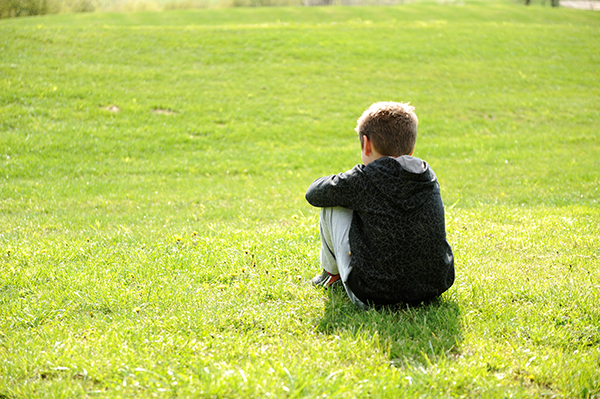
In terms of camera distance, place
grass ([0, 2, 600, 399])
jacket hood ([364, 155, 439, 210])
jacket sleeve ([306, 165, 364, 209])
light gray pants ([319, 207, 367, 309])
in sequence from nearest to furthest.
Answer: grass ([0, 2, 600, 399]), jacket hood ([364, 155, 439, 210]), jacket sleeve ([306, 165, 364, 209]), light gray pants ([319, 207, 367, 309])

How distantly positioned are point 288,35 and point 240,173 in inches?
592

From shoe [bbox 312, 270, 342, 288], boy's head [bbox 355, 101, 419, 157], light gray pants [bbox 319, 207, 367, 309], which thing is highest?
boy's head [bbox 355, 101, 419, 157]

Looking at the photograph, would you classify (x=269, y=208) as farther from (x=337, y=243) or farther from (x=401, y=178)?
(x=401, y=178)

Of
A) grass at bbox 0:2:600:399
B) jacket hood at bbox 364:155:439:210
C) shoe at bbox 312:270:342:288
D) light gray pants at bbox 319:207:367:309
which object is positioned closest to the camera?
grass at bbox 0:2:600:399

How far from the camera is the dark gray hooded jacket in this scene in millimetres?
3369

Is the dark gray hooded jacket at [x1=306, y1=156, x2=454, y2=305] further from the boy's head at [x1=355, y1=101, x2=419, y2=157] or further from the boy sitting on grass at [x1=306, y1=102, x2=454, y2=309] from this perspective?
the boy's head at [x1=355, y1=101, x2=419, y2=157]

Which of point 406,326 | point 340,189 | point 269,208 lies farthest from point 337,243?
point 269,208

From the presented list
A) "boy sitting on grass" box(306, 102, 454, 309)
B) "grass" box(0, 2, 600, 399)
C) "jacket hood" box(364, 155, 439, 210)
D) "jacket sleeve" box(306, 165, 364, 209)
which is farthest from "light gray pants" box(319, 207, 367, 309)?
"jacket hood" box(364, 155, 439, 210)

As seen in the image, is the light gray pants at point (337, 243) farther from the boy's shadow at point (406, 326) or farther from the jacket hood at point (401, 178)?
the jacket hood at point (401, 178)

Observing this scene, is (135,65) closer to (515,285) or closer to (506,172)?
(506,172)

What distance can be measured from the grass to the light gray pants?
28 cm

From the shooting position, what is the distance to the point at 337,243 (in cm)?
364

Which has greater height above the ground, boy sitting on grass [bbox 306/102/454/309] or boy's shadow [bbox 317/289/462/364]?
boy sitting on grass [bbox 306/102/454/309]

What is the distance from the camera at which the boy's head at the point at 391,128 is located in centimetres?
346
